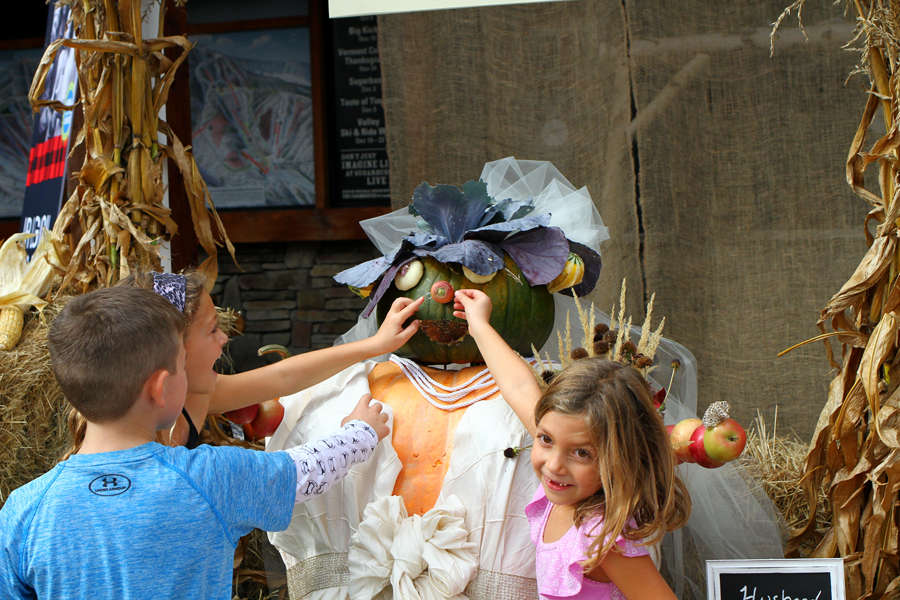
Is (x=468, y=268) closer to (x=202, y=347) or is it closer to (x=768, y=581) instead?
(x=202, y=347)

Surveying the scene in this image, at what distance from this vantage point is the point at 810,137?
9.27ft

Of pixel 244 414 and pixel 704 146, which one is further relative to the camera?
pixel 704 146

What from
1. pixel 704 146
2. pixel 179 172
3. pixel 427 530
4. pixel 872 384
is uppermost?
pixel 704 146

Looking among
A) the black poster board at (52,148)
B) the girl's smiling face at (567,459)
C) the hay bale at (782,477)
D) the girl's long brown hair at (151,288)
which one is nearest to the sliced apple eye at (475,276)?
the girl's smiling face at (567,459)

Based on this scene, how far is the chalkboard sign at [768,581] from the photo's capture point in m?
1.44

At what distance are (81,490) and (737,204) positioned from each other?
A: 250cm

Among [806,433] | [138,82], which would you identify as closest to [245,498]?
[138,82]

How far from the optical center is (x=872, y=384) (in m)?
1.54

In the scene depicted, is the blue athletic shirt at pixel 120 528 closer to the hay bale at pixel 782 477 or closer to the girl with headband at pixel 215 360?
the girl with headband at pixel 215 360

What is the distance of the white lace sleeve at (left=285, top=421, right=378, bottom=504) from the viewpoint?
4.59 feet

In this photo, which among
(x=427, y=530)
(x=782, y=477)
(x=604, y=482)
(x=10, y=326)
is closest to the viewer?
(x=604, y=482)

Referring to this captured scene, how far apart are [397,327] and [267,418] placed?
0.40 metres

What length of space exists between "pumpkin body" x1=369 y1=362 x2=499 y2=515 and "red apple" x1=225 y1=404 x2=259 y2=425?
29 centimetres

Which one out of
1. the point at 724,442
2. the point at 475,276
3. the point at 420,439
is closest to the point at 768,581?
the point at 724,442
